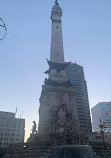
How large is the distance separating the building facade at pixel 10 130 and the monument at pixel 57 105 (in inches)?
1798

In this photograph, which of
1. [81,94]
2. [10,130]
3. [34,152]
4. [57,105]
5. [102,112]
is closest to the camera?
[34,152]

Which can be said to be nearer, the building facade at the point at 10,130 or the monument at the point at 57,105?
the monument at the point at 57,105

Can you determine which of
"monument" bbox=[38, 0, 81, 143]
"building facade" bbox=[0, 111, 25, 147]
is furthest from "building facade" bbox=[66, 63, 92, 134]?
"monument" bbox=[38, 0, 81, 143]

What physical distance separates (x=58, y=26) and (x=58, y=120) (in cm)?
3695

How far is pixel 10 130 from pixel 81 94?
4533 centimetres

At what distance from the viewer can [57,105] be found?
31.3 m

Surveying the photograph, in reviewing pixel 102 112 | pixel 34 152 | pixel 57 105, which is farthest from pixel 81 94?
pixel 34 152

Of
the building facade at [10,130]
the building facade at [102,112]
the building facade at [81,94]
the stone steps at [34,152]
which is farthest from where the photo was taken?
the building facade at [102,112]

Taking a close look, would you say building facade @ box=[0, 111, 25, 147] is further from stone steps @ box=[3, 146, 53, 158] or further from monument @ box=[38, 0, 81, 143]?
stone steps @ box=[3, 146, 53, 158]

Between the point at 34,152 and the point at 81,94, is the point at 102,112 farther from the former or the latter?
the point at 34,152

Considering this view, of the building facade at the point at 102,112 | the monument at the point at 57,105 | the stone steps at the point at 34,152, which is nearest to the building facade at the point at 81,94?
the monument at the point at 57,105

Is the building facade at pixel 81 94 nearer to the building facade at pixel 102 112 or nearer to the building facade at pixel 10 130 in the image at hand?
the building facade at pixel 10 130

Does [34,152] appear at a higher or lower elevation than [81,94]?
lower

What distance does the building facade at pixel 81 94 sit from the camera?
70.2m
